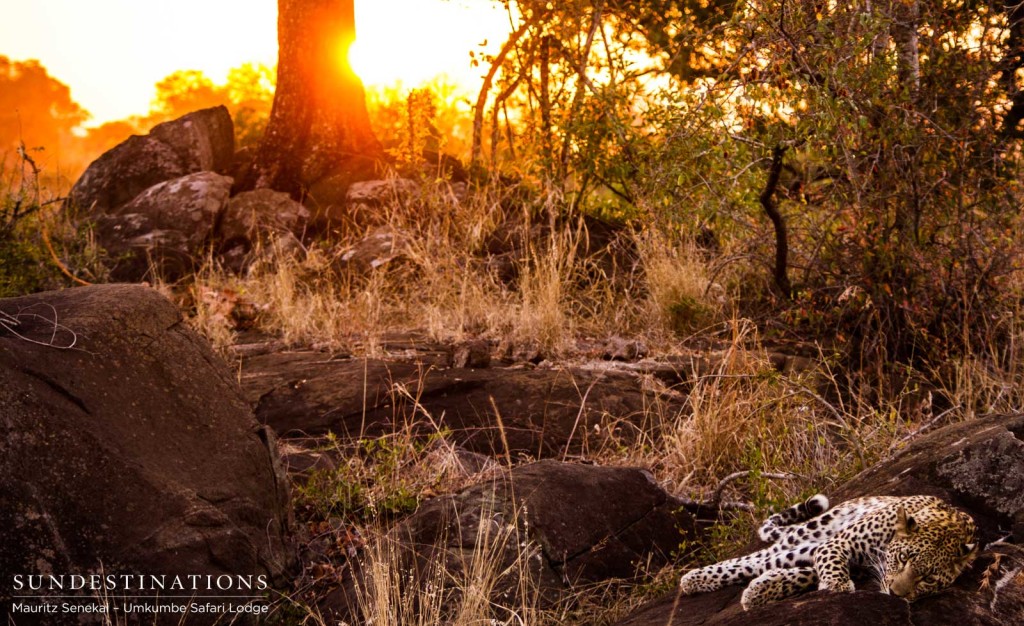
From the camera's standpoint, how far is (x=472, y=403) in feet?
20.2

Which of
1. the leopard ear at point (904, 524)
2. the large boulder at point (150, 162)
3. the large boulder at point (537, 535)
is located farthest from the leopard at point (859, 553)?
the large boulder at point (150, 162)

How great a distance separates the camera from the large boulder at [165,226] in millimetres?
9844

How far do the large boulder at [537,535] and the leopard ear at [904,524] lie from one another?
4.86ft

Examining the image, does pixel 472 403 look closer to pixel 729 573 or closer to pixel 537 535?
pixel 537 535

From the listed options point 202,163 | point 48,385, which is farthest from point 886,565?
point 202,163

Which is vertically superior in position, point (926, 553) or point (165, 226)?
point (926, 553)

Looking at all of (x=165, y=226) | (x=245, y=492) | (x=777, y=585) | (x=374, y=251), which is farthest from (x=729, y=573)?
(x=165, y=226)

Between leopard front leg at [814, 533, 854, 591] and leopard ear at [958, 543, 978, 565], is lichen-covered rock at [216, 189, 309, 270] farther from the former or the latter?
leopard ear at [958, 543, 978, 565]

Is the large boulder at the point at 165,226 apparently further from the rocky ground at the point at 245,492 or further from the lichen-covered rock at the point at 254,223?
the rocky ground at the point at 245,492

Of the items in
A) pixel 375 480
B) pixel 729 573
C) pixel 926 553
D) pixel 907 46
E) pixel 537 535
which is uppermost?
pixel 907 46

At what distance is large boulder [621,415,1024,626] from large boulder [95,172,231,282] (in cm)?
737

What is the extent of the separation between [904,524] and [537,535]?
1794 mm

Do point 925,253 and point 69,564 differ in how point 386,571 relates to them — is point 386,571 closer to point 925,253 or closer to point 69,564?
point 69,564

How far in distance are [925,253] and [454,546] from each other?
4078 millimetres
